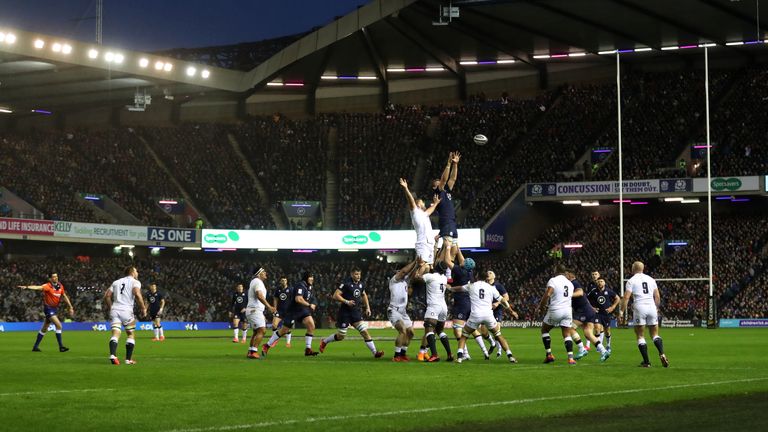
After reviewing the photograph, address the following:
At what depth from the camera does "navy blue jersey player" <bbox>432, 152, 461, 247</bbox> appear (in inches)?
960

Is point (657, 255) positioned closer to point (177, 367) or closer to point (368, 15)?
point (368, 15)

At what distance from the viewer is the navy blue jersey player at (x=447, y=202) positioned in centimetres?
2438

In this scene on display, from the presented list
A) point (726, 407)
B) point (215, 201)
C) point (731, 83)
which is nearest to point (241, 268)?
point (215, 201)

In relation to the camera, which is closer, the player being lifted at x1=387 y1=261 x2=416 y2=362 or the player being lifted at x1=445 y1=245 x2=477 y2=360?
the player being lifted at x1=445 y1=245 x2=477 y2=360

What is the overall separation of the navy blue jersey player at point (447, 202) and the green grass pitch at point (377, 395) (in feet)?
10.6

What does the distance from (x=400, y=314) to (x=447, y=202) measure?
3822 mm

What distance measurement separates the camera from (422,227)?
2438 cm

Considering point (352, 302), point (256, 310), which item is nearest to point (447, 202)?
point (352, 302)

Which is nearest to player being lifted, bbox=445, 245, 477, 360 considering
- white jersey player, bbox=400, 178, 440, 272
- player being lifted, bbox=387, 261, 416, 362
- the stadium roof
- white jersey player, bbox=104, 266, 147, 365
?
white jersey player, bbox=400, 178, 440, 272

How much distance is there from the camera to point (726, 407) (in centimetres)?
1497

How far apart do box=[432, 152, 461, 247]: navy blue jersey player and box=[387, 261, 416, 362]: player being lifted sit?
1.60m

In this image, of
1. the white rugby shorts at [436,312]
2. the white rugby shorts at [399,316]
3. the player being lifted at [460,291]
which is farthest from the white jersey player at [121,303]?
the player being lifted at [460,291]

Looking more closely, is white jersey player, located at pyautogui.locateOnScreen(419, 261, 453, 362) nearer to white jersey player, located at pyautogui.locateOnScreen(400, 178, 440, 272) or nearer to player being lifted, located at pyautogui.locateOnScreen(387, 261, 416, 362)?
player being lifted, located at pyautogui.locateOnScreen(387, 261, 416, 362)

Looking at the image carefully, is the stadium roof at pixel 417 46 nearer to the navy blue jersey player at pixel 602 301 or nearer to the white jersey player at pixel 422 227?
the navy blue jersey player at pixel 602 301
